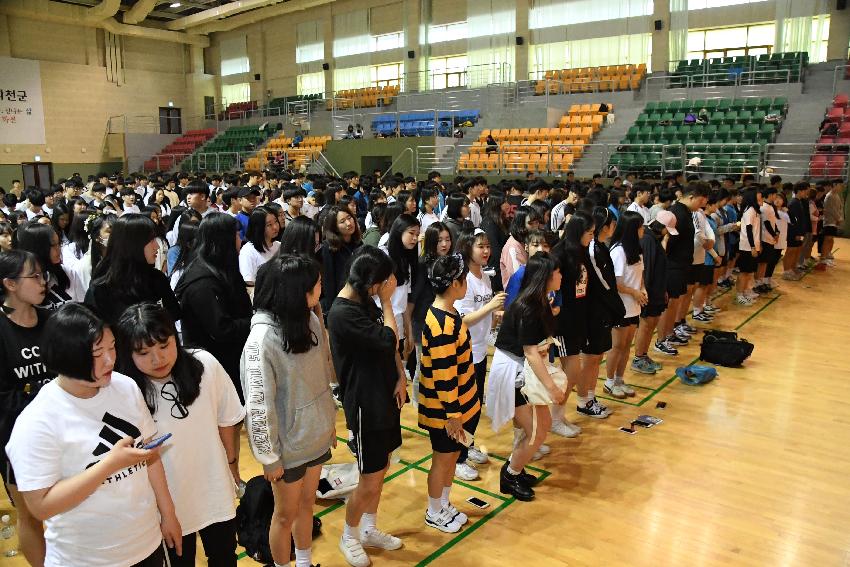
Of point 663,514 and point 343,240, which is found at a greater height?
point 343,240

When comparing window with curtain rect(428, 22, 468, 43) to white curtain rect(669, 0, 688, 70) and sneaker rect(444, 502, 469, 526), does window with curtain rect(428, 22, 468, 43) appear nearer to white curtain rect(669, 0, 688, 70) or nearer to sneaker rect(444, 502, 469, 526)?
white curtain rect(669, 0, 688, 70)

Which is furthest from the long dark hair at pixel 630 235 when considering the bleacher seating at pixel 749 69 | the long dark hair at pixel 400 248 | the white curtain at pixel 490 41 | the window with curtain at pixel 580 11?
the white curtain at pixel 490 41

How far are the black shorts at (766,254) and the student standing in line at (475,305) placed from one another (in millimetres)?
6241

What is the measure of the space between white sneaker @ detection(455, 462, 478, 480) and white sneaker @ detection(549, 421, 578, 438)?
87cm

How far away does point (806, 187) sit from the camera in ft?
31.1

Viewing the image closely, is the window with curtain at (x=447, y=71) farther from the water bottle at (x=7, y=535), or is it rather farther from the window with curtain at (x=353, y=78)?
the water bottle at (x=7, y=535)

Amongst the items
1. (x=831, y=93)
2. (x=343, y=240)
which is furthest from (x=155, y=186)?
(x=831, y=93)

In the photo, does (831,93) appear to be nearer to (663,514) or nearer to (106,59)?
(663,514)

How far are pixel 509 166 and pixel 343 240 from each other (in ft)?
36.9

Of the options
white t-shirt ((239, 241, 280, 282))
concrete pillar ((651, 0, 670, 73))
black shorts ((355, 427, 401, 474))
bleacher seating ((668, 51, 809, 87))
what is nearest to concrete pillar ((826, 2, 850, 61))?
bleacher seating ((668, 51, 809, 87))

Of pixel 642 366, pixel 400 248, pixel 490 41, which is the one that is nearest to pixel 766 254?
pixel 642 366

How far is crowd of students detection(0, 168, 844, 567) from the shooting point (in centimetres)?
172

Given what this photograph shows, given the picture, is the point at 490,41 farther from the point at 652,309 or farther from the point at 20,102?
the point at 652,309

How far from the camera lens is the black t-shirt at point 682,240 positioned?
583 centimetres
